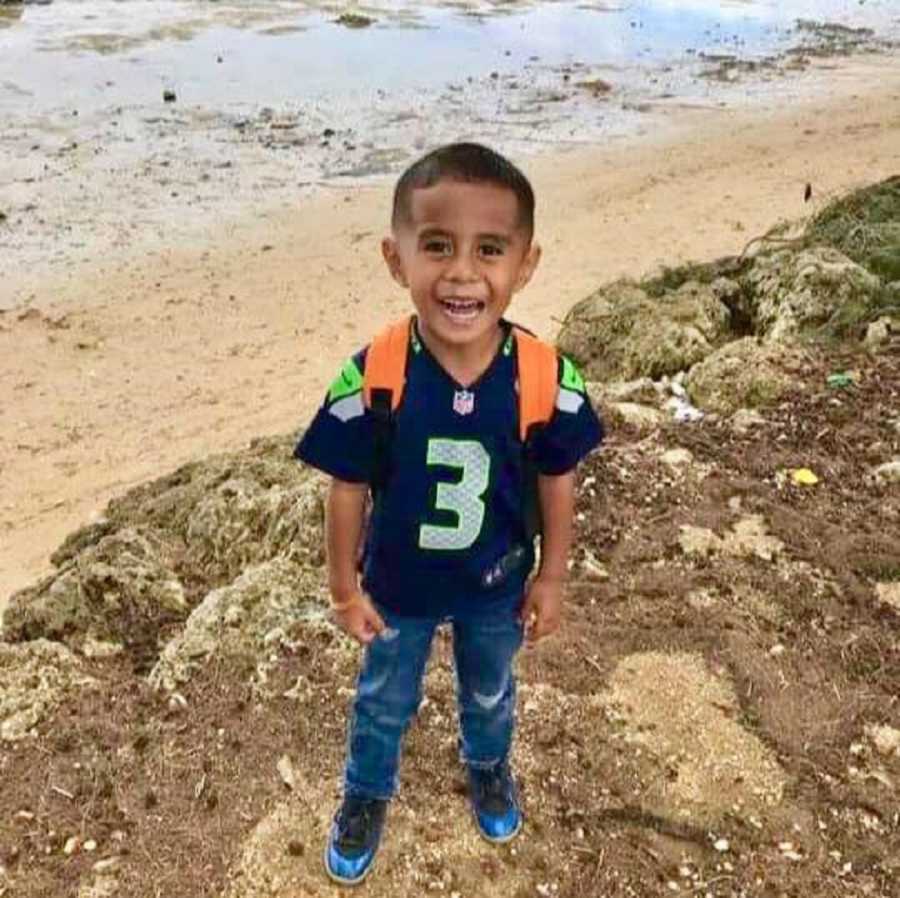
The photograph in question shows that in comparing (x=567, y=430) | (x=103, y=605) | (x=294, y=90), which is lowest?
(x=294, y=90)

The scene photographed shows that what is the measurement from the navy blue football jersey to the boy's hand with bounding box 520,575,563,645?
79 mm

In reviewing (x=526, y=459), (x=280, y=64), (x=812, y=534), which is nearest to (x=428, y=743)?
(x=526, y=459)

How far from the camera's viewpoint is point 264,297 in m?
9.91

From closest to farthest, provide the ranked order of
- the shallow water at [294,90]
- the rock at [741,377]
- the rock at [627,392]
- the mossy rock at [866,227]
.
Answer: the rock at [741,377]
the rock at [627,392]
the mossy rock at [866,227]
the shallow water at [294,90]

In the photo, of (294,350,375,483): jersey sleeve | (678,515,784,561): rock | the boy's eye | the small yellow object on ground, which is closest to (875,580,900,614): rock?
(678,515,784,561): rock

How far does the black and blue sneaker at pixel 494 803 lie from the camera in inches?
121

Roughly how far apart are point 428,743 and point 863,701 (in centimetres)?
137

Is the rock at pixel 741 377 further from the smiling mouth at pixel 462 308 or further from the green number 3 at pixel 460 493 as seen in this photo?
the smiling mouth at pixel 462 308

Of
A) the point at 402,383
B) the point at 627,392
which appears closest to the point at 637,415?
the point at 627,392

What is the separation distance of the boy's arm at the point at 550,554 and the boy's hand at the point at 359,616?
369mm

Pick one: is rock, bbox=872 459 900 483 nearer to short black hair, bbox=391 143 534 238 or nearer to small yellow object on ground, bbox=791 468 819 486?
small yellow object on ground, bbox=791 468 819 486

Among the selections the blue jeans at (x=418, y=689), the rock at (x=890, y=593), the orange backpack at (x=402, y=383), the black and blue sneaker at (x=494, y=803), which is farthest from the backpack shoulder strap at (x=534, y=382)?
the rock at (x=890, y=593)

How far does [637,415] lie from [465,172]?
3.21 metres

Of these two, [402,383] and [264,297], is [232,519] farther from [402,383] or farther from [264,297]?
[264,297]
